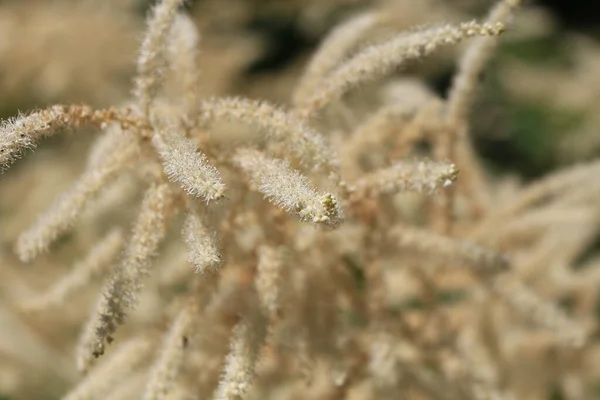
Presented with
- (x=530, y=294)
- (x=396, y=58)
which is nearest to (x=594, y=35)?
(x=530, y=294)

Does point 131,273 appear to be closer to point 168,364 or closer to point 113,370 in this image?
point 168,364

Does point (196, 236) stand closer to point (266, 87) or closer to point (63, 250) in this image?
point (63, 250)

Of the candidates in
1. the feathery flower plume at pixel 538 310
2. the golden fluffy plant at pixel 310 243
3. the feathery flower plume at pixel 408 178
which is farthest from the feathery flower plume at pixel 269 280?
the feathery flower plume at pixel 538 310

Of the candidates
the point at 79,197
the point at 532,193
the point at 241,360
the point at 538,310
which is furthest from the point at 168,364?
the point at 532,193

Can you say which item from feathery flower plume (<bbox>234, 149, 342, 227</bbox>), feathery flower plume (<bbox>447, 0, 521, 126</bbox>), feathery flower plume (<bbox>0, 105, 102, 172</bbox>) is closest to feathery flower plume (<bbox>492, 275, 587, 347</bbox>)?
feathery flower plume (<bbox>447, 0, 521, 126</bbox>)

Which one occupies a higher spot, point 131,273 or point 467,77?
point 467,77

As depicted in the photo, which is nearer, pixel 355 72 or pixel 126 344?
pixel 355 72
